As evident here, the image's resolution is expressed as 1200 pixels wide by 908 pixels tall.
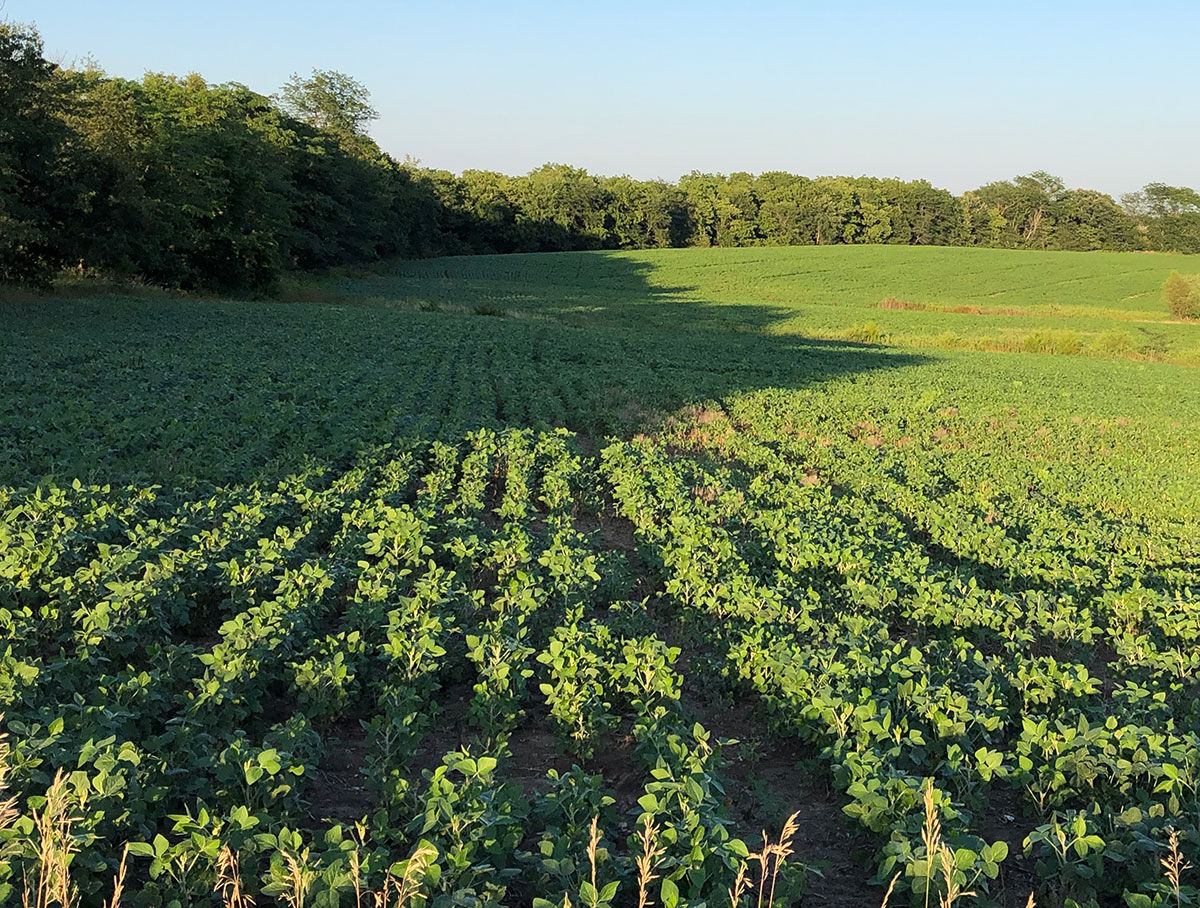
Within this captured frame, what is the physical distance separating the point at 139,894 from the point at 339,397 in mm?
12817

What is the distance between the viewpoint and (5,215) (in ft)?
78.8

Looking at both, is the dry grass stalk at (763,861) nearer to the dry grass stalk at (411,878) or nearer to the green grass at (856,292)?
the dry grass stalk at (411,878)

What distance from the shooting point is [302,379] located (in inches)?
680

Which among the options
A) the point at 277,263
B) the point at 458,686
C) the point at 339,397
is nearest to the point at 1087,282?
the point at 277,263

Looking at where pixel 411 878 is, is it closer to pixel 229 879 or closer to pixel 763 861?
pixel 229 879

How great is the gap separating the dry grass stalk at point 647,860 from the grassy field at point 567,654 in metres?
0.02

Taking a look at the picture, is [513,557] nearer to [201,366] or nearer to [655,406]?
[655,406]

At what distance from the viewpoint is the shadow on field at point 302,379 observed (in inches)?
421

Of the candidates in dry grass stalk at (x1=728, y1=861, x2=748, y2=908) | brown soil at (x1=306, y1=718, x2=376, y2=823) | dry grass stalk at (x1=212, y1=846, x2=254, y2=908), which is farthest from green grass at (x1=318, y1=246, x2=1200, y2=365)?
dry grass stalk at (x1=728, y1=861, x2=748, y2=908)

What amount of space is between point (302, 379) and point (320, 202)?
4948 centimetres

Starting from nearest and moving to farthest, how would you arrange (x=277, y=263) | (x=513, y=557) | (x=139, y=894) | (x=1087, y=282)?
1. (x=139, y=894)
2. (x=513, y=557)
3. (x=277, y=263)
4. (x=1087, y=282)

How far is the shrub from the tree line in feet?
155

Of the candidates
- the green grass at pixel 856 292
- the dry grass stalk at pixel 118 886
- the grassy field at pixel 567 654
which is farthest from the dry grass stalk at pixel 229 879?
the green grass at pixel 856 292

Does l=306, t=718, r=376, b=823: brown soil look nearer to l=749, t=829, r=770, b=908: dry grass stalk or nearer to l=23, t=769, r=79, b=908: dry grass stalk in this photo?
l=23, t=769, r=79, b=908: dry grass stalk
